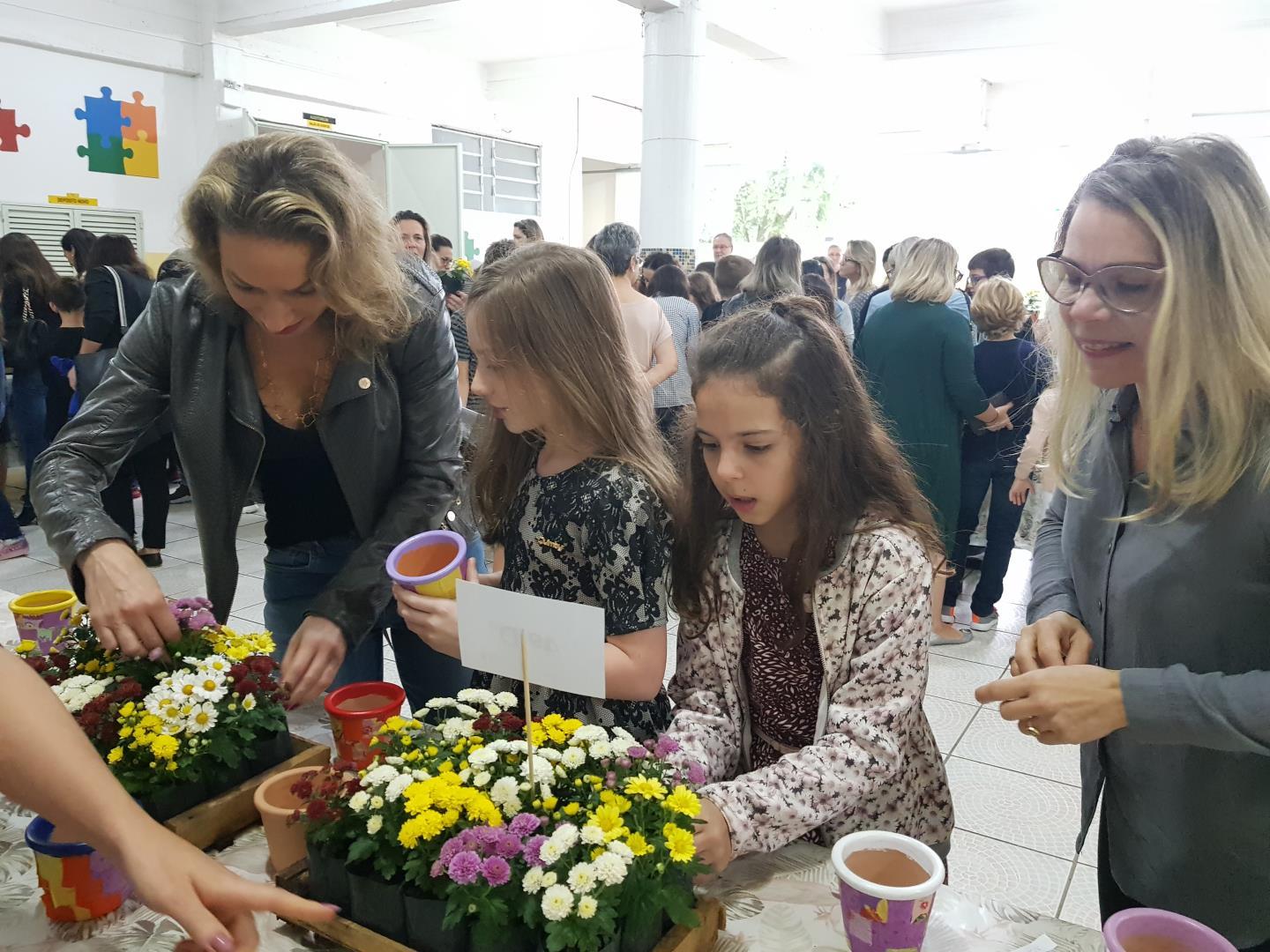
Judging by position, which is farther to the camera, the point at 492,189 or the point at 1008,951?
the point at 492,189

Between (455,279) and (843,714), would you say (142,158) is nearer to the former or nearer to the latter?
(455,279)

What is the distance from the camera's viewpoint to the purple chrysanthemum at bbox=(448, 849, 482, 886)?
29.9 inches

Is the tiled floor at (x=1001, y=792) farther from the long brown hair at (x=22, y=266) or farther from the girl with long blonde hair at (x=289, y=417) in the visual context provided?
the long brown hair at (x=22, y=266)

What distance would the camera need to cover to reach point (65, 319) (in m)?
5.10

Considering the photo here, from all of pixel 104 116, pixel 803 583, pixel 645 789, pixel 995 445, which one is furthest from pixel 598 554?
pixel 104 116

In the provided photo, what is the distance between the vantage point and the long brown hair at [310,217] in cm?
124

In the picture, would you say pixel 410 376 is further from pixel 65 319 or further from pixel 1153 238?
pixel 65 319

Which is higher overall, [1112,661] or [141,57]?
[141,57]

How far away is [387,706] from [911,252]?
9.78 ft

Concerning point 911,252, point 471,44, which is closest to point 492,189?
point 471,44

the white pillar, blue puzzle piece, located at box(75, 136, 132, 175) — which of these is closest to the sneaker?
the white pillar

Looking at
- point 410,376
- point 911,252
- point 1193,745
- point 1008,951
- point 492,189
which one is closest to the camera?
point 1008,951

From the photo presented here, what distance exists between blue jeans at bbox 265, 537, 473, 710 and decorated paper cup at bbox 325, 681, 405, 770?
35cm

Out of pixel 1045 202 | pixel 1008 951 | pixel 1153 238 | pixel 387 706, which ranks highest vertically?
pixel 1045 202
